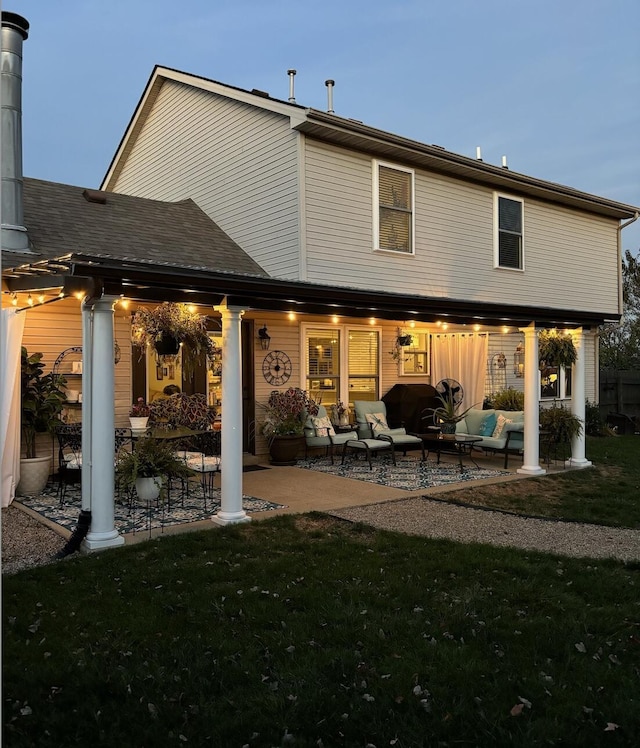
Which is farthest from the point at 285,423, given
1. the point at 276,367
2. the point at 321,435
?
the point at 276,367

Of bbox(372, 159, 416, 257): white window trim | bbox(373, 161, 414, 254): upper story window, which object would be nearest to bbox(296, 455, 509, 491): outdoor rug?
bbox(372, 159, 416, 257): white window trim

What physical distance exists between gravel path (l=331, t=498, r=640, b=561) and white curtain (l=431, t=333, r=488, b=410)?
5.68 m

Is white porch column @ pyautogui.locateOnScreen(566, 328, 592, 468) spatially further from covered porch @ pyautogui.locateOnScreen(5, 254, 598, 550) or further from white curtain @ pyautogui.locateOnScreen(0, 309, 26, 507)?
white curtain @ pyautogui.locateOnScreen(0, 309, 26, 507)

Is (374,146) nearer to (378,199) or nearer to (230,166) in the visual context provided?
(378,199)

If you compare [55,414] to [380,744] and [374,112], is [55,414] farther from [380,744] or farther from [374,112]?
[374,112]

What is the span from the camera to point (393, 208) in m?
11.6

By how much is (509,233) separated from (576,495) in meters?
7.15

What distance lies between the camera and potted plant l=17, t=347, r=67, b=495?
8109 mm

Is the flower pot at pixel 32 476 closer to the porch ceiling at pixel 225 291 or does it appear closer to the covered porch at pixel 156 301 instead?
the covered porch at pixel 156 301

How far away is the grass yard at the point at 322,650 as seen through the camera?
116 inches

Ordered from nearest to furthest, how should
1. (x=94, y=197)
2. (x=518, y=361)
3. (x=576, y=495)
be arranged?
1. (x=576, y=495)
2. (x=94, y=197)
3. (x=518, y=361)

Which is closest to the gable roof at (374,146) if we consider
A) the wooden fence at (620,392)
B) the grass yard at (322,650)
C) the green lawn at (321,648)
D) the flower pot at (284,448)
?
the wooden fence at (620,392)

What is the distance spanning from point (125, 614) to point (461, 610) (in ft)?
7.19

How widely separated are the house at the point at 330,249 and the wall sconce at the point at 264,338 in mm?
28
